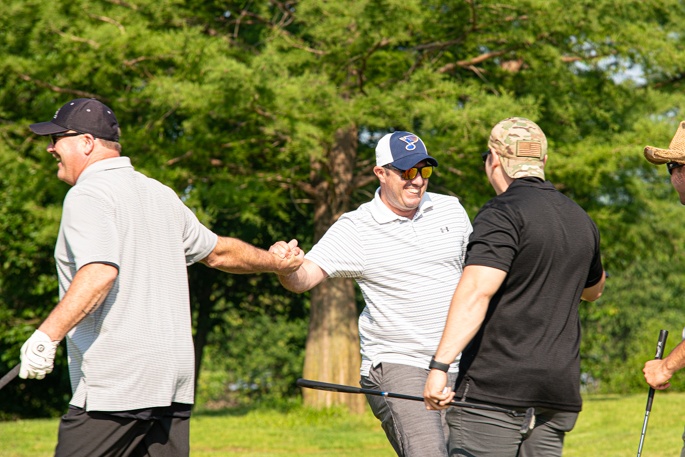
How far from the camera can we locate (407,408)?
459 cm

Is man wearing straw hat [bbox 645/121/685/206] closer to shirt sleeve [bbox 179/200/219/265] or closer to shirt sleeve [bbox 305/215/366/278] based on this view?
shirt sleeve [bbox 305/215/366/278]

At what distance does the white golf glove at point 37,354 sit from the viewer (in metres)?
3.58

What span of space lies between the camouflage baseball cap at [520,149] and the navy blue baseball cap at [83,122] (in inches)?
64.7

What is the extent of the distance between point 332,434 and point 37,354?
9.62 m

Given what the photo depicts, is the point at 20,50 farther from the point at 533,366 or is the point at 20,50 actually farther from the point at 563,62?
the point at 533,366

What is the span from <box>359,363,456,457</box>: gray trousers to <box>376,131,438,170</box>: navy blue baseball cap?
3.39 ft

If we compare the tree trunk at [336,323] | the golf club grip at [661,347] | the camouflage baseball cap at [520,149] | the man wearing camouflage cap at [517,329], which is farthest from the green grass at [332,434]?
the camouflage baseball cap at [520,149]

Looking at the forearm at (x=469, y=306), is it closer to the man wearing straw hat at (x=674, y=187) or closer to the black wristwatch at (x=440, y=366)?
the black wristwatch at (x=440, y=366)

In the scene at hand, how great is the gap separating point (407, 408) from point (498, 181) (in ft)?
4.09

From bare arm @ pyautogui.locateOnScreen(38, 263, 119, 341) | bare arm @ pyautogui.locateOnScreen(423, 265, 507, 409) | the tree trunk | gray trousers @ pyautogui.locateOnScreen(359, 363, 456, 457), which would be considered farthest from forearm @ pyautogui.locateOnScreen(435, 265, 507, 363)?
the tree trunk

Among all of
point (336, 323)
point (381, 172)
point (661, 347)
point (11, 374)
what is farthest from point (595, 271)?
point (336, 323)

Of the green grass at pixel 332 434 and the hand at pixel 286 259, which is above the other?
the hand at pixel 286 259

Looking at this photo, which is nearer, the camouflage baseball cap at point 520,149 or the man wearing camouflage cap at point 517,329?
the man wearing camouflage cap at point 517,329

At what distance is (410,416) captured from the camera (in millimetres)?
4570
